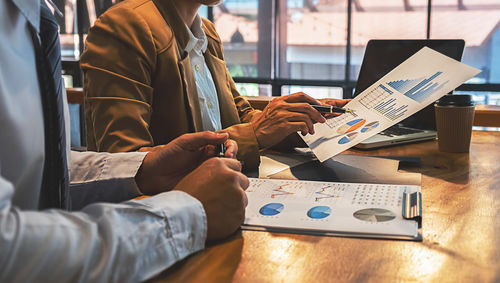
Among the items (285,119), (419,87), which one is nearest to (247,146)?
(285,119)

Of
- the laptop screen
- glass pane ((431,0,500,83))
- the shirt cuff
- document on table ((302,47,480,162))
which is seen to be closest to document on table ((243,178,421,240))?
the shirt cuff

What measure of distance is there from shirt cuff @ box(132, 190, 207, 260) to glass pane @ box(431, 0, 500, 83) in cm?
594

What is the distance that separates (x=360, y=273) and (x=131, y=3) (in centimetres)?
110

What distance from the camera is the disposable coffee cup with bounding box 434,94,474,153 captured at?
1.51 metres

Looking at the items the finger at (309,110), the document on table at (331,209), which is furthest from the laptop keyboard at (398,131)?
the document on table at (331,209)

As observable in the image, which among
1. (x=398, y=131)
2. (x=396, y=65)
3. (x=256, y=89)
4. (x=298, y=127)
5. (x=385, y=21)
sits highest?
(x=385, y=21)

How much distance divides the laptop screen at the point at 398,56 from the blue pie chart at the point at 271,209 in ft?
3.68

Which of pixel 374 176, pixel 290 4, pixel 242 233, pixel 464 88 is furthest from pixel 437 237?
pixel 290 4

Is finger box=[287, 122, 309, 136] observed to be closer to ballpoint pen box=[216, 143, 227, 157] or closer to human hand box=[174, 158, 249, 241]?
ballpoint pen box=[216, 143, 227, 157]

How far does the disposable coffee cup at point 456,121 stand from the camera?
151 cm

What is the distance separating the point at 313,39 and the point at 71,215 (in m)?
6.41

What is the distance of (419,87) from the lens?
4.45 ft

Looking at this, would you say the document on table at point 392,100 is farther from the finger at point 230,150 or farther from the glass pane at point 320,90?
the glass pane at point 320,90

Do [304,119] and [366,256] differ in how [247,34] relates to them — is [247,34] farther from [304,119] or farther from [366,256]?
[366,256]
